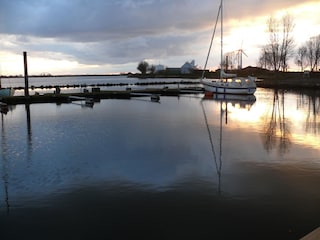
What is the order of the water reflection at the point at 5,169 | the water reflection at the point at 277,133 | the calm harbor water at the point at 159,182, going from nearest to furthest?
the calm harbor water at the point at 159,182 → the water reflection at the point at 5,169 → the water reflection at the point at 277,133

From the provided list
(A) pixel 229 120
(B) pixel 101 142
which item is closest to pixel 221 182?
(B) pixel 101 142

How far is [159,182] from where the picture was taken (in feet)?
31.8

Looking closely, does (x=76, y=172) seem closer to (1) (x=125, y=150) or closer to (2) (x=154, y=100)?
(1) (x=125, y=150)

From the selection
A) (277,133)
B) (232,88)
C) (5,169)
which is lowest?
(5,169)

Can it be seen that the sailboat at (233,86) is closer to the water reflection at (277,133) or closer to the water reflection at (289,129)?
the water reflection at (289,129)

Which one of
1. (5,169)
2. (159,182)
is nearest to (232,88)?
(159,182)

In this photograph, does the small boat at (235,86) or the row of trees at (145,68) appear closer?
the small boat at (235,86)

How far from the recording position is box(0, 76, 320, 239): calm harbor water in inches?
276

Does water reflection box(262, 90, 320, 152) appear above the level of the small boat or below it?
below

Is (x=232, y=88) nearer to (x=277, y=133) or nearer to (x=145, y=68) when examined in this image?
(x=277, y=133)

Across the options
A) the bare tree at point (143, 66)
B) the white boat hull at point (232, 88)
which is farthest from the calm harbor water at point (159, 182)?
the bare tree at point (143, 66)

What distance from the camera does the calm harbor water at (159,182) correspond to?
700 centimetres

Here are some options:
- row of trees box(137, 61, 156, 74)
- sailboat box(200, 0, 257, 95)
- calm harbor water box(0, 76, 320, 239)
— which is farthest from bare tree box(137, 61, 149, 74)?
calm harbor water box(0, 76, 320, 239)

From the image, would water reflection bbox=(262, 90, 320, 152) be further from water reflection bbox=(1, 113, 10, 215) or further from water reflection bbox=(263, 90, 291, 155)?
water reflection bbox=(1, 113, 10, 215)
